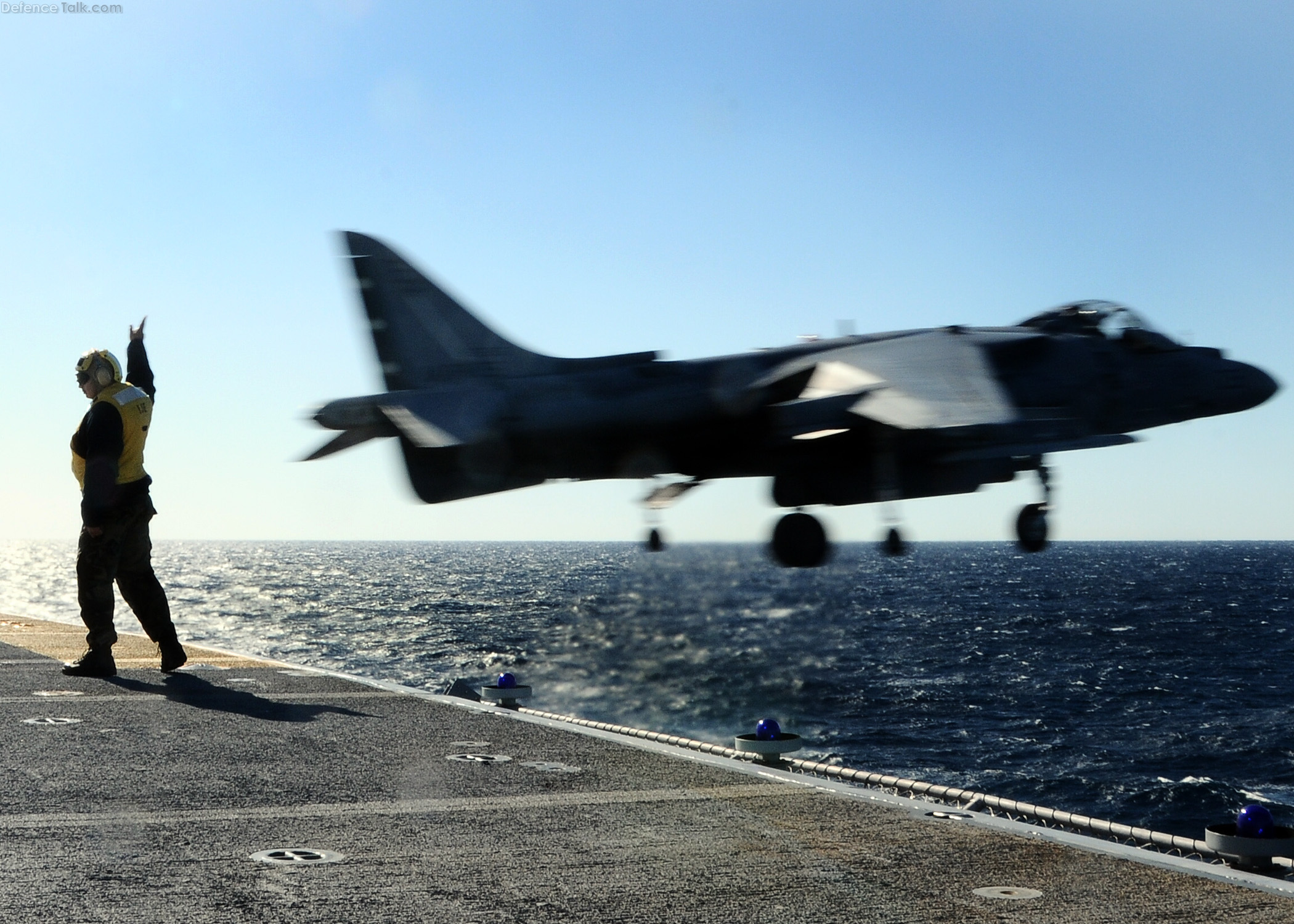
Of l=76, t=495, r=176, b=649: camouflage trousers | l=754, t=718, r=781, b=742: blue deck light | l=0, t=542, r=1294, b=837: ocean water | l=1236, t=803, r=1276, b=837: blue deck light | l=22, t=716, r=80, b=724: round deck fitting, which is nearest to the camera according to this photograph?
l=1236, t=803, r=1276, b=837: blue deck light

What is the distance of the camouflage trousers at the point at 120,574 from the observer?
13.8m

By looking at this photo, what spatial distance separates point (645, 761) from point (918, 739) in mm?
32350

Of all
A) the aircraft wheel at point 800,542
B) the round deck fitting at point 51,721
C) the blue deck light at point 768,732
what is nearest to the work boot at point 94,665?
the round deck fitting at point 51,721

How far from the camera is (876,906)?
7402mm

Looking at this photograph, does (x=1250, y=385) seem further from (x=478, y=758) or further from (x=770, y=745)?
(x=478, y=758)

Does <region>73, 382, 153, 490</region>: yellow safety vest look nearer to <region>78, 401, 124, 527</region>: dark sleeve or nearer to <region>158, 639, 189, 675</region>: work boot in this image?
<region>78, 401, 124, 527</region>: dark sleeve

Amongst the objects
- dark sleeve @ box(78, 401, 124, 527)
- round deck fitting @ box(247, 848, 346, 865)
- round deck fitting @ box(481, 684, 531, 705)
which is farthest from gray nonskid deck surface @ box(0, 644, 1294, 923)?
round deck fitting @ box(481, 684, 531, 705)

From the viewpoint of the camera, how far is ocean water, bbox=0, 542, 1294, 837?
11102mm

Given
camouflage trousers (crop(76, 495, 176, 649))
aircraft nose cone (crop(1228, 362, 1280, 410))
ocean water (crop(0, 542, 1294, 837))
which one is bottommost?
ocean water (crop(0, 542, 1294, 837))

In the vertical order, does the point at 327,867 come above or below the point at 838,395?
below

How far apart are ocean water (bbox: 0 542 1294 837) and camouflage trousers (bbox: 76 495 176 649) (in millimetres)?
3601

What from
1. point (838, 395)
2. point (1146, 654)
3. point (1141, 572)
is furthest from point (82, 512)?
point (1141, 572)

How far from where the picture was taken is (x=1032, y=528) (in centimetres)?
897

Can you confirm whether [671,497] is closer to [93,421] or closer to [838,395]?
[838,395]
